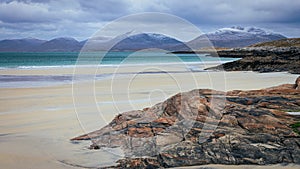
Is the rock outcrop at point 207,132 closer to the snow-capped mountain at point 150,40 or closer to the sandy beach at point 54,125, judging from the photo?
the sandy beach at point 54,125

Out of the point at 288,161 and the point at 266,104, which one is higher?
the point at 266,104

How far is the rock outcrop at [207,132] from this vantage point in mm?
8680

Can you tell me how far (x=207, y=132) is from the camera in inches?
362

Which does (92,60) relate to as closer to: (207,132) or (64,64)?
(64,64)

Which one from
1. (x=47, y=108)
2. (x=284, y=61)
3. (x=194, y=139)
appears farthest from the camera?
(x=284, y=61)

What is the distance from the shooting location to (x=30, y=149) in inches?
412

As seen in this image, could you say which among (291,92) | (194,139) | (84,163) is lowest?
(84,163)

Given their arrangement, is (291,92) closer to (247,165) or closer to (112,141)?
(247,165)

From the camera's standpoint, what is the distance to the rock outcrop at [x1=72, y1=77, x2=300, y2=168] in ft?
28.5

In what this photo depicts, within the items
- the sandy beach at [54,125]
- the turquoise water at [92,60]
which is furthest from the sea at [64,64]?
the sandy beach at [54,125]

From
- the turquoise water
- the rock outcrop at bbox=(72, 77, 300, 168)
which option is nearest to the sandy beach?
the rock outcrop at bbox=(72, 77, 300, 168)

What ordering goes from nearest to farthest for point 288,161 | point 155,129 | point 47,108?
point 288,161 < point 155,129 < point 47,108

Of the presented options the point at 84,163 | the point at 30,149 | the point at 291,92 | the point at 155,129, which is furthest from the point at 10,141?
the point at 291,92

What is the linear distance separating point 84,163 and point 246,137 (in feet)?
13.1
